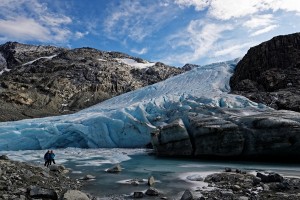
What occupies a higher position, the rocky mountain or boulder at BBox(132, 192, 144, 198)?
the rocky mountain

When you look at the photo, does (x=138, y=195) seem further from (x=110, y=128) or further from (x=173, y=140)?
(x=110, y=128)

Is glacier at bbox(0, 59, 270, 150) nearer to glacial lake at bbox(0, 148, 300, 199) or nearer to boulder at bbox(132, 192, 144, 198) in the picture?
glacial lake at bbox(0, 148, 300, 199)

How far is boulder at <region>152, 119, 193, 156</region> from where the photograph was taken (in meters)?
22.4

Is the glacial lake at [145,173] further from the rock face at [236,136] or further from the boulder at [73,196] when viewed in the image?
the boulder at [73,196]

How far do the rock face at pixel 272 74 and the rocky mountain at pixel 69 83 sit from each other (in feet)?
90.1

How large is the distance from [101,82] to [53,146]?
36.8 meters

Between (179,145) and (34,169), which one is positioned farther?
(179,145)

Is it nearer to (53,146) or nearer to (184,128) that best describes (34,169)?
(184,128)

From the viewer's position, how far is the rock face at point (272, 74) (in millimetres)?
31422

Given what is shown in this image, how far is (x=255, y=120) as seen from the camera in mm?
20672

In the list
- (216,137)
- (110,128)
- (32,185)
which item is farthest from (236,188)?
(110,128)

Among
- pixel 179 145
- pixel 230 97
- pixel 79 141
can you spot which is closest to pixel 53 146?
pixel 79 141

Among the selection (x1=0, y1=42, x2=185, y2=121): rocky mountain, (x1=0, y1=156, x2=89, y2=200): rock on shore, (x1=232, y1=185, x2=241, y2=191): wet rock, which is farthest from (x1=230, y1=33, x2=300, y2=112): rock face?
(x1=0, y1=42, x2=185, y2=121): rocky mountain

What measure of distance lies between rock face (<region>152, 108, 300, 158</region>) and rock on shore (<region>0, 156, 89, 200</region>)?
932 centimetres
